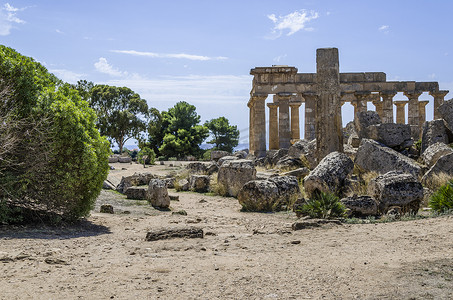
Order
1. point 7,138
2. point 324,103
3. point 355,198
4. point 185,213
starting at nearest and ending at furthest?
point 7,138 < point 355,198 < point 185,213 < point 324,103

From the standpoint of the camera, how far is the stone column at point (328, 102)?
17.0 meters

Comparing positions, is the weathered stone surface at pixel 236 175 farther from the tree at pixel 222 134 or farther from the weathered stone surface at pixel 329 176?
the tree at pixel 222 134

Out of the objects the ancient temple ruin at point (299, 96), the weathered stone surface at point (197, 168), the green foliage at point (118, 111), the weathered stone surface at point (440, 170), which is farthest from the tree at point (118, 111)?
the weathered stone surface at point (440, 170)

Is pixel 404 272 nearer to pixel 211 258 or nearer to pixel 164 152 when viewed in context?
pixel 211 258

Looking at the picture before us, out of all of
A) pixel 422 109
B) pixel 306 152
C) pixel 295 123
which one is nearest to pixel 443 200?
pixel 306 152

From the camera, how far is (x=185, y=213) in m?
12.6

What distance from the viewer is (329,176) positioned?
12898 millimetres

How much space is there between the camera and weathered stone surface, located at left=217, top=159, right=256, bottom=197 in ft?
54.5

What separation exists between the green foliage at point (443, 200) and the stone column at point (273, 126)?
73.2 ft

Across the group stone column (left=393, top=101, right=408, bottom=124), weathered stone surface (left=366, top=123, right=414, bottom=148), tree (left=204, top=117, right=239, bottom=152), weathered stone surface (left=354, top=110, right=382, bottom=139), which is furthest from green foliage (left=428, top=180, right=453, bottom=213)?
tree (left=204, top=117, right=239, bottom=152)

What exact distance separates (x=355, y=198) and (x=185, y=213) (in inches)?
174

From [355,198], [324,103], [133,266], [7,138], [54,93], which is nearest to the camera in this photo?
[133,266]

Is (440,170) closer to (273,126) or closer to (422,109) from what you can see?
(273,126)

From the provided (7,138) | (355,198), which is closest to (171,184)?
(355,198)
